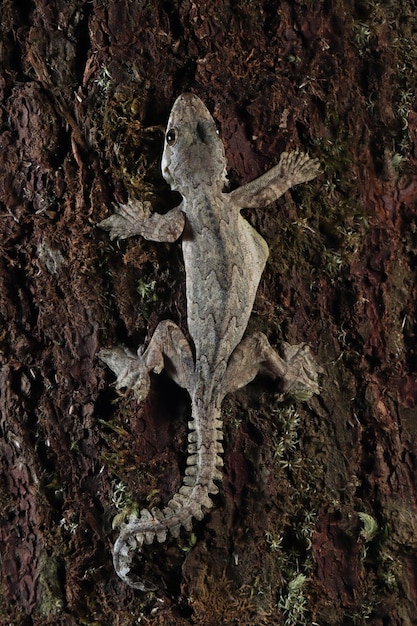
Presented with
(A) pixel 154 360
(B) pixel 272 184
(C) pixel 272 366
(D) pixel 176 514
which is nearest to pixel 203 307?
(A) pixel 154 360

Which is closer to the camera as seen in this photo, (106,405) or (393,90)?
(106,405)

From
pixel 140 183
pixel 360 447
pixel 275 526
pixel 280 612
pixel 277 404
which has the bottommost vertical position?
pixel 280 612

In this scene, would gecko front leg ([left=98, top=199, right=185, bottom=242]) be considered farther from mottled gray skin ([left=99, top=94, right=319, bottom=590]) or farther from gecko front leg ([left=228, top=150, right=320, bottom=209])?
gecko front leg ([left=228, top=150, right=320, bottom=209])

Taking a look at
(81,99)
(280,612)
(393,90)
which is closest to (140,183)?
(81,99)

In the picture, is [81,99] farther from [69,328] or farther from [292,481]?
[292,481]

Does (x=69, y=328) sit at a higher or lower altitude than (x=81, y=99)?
lower

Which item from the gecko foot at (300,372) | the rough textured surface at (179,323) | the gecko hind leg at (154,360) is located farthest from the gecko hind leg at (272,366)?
the gecko hind leg at (154,360)

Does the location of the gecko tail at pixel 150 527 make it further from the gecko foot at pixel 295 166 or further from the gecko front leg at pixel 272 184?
the gecko foot at pixel 295 166
